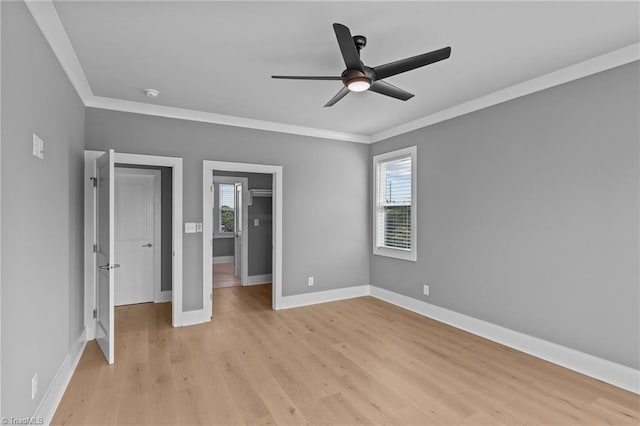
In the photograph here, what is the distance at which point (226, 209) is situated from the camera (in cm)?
973

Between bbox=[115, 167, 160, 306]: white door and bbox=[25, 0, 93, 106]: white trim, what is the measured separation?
1.96 metres

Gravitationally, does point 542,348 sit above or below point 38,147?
below

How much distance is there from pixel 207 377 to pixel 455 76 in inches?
A: 140

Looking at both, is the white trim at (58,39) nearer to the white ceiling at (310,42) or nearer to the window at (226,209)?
the white ceiling at (310,42)

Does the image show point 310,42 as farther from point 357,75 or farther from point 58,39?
point 58,39

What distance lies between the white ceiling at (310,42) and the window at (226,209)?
603 centimetres

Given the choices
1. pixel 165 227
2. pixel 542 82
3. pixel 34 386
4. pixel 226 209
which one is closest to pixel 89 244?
pixel 165 227

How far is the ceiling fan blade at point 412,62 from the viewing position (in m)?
2.17

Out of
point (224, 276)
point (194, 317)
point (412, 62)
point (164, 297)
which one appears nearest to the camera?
point (412, 62)

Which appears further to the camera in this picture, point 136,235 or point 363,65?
point 136,235

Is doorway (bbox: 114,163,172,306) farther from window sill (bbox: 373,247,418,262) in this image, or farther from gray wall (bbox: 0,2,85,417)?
window sill (bbox: 373,247,418,262)

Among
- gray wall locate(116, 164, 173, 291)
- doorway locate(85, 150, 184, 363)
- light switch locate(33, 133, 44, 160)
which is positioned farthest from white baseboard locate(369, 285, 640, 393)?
light switch locate(33, 133, 44, 160)

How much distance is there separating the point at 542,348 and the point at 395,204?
2.61m

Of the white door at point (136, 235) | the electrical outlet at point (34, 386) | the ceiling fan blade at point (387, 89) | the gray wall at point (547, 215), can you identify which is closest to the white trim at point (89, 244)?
the white door at point (136, 235)
